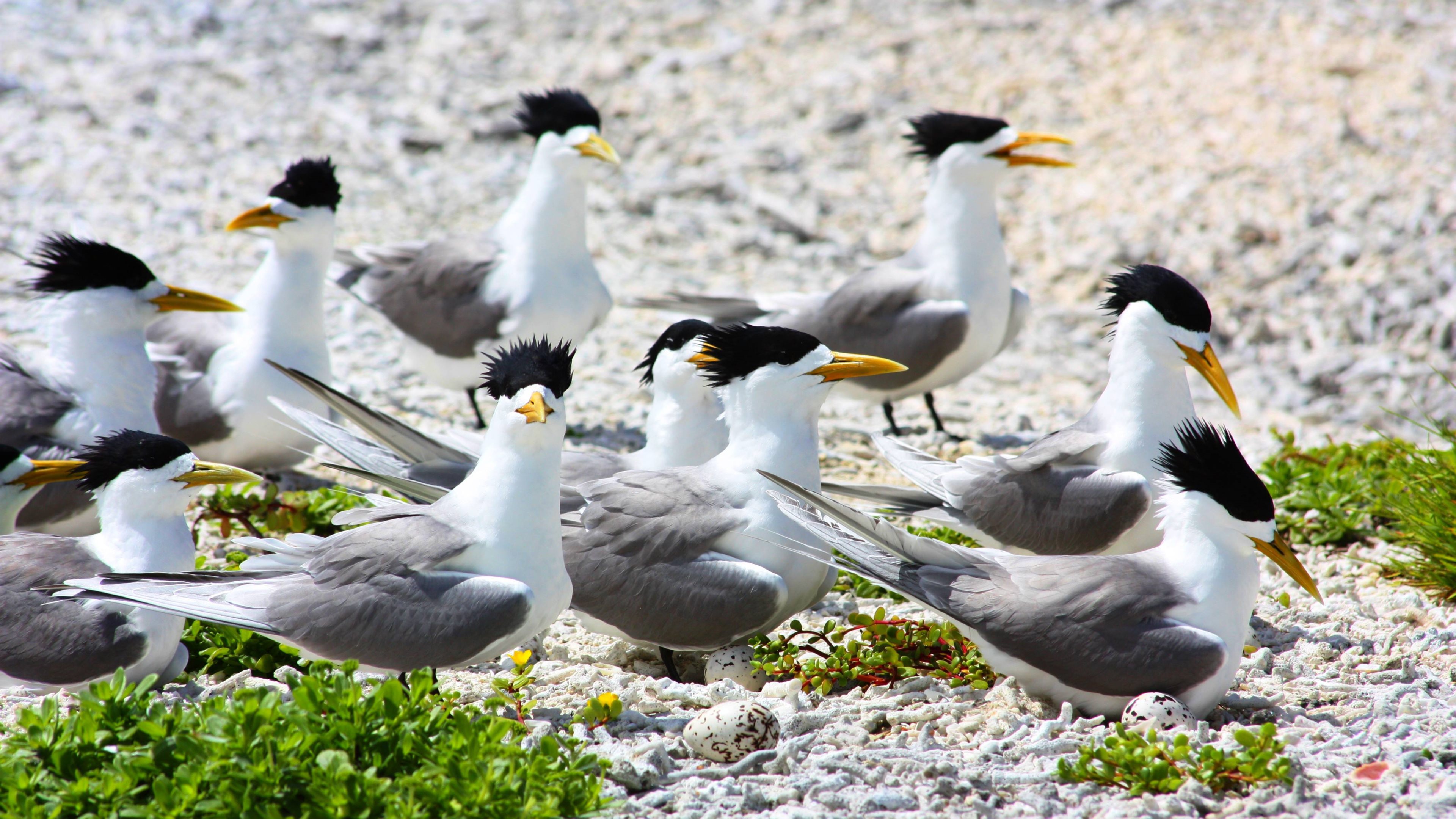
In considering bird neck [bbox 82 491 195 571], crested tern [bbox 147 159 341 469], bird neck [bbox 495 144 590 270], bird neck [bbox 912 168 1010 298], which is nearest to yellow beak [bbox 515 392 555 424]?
bird neck [bbox 82 491 195 571]

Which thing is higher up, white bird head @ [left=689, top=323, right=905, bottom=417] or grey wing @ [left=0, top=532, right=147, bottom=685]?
white bird head @ [left=689, top=323, right=905, bottom=417]

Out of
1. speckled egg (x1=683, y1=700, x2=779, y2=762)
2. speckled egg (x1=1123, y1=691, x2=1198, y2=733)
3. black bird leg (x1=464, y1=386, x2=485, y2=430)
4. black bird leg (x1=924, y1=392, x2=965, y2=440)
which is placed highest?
speckled egg (x1=1123, y1=691, x2=1198, y2=733)

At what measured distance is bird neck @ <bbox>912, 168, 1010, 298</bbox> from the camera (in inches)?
243

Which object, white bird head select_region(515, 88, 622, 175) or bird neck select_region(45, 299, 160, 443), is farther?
white bird head select_region(515, 88, 622, 175)

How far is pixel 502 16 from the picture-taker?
11.3m

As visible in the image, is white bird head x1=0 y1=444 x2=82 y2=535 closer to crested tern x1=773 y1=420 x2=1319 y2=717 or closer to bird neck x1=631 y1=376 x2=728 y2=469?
bird neck x1=631 y1=376 x2=728 y2=469

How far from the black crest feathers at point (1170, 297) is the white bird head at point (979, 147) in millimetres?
1966

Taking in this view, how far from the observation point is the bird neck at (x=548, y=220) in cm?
622

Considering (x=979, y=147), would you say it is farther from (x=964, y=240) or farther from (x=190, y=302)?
(x=190, y=302)

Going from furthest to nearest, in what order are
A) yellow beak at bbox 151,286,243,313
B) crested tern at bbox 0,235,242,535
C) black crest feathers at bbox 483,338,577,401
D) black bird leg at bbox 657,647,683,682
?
1. yellow beak at bbox 151,286,243,313
2. crested tern at bbox 0,235,242,535
3. black bird leg at bbox 657,647,683,682
4. black crest feathers at bbox 483,338,577,401

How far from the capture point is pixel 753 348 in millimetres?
3943

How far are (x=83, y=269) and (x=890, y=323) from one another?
3497 millimetres

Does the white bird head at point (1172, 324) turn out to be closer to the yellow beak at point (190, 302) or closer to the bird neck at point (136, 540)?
the bird neck at point (136, 540)

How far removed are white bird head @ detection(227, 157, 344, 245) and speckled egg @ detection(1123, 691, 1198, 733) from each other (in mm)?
3987
